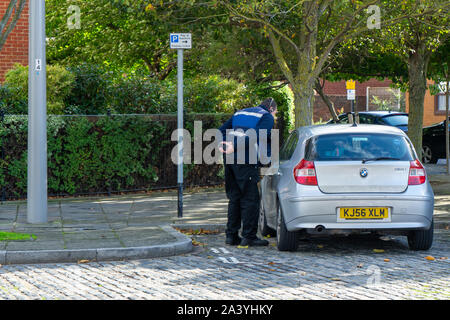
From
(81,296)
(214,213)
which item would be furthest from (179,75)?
(81,296)

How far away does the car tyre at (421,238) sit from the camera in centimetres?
927

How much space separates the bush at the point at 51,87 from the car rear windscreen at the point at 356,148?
726 centimetres

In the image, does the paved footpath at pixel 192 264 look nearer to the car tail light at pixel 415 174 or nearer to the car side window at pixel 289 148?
the car tail light at pixel 415 174

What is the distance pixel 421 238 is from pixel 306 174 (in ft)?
→ 5.25

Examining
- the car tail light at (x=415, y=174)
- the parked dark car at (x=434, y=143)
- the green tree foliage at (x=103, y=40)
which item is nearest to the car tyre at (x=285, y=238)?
the car tail light at (x=415, y=174)

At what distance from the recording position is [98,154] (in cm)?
1480

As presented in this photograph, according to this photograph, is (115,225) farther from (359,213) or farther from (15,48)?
(15,48)

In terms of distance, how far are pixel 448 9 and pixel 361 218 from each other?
7111 mm

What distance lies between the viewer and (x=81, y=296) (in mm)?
6766

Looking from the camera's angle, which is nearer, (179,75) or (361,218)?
(361,218)

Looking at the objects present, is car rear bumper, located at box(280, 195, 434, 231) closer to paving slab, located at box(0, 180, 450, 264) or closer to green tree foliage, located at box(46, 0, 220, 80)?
paving slab, located at box(0, 180, 450, 264)

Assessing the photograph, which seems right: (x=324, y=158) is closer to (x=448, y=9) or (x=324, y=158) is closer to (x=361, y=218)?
(x=361, y=218)

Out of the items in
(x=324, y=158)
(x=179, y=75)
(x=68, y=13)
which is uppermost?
(x=68, y=13)

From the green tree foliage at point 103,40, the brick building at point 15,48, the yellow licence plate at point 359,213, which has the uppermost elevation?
the green tree foliage at point 103,40
